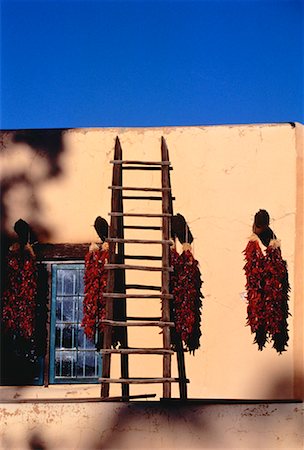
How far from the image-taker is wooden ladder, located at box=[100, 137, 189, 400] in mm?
7379

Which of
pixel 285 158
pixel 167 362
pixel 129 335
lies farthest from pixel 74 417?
pixel 285 158

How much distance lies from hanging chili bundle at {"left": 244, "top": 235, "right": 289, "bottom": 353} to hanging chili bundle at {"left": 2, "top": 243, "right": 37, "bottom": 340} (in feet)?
7.22

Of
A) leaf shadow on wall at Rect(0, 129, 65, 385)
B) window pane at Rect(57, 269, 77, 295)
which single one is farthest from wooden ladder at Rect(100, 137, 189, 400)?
leaf shadow on wall at Rect(0, 129, 65, 385)

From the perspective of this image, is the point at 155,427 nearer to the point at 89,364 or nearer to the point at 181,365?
the point at 181,365

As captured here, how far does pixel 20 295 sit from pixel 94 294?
0.80 metres

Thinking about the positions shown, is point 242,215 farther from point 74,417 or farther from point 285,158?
point 74,417

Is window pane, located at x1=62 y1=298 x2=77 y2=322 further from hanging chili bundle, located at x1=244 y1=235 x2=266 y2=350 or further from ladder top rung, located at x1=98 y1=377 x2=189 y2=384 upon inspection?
hanging chili bundle, located at x1=244 y1=235 x2=266 y2=350

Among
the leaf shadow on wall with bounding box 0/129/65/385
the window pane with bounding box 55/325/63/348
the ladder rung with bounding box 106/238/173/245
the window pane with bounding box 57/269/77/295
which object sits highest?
the leaf shadow on wall with bounding box 0/129/65/385

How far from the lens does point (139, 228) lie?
827cm

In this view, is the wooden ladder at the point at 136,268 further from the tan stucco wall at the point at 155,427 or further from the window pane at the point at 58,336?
the tan stucco wall at the point at 155,427

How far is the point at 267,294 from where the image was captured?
795cm

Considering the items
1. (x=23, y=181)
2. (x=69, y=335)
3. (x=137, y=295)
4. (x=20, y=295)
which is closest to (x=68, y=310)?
(x=69, y=335)

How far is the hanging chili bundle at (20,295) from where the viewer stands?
825 centimetres

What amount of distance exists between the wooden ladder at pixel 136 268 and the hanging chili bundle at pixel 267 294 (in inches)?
32.6
